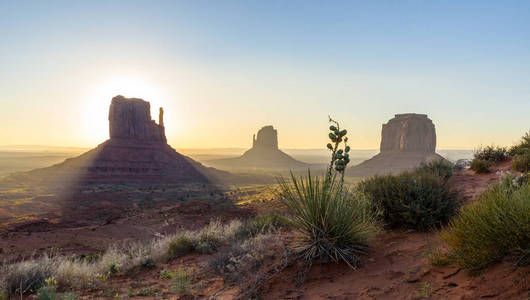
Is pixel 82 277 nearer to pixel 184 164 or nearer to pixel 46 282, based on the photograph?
pixel 46 282

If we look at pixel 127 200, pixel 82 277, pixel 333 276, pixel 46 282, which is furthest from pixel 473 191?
pixel 127 200

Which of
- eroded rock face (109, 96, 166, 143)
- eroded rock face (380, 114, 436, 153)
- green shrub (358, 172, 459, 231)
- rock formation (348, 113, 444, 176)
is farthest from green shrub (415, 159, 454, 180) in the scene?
eroded rock face (380, 114, 436, 153)

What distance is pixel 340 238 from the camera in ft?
14.2

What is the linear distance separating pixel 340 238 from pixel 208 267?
297 centimetres

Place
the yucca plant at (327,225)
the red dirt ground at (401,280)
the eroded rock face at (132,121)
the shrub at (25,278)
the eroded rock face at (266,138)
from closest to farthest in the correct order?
the red dirt ground at (401,280) < the yucca plant at (327,225) < the shrub at (25,278) < the eroded rock face at (132,121) < the eroded rock face at (266,138)

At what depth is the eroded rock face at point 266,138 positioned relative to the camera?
137 meters

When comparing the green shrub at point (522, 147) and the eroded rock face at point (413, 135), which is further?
the eroded rock face at point (413, 135)

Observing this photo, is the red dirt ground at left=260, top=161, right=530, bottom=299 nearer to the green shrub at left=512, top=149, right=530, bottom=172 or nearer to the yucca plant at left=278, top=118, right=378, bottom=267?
the yucca plant at left=278, top=118, right=378, bottom=267

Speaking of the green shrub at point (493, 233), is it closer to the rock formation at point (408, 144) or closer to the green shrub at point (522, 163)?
the green shrub at point (522, 163)

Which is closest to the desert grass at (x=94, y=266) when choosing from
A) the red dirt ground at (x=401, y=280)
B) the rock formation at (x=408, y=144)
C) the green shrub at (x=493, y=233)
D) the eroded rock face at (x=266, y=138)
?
the red dirt ground at (x=401, y=280)

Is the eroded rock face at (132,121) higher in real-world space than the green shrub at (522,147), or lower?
higher

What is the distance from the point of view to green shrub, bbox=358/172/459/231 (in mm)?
5426

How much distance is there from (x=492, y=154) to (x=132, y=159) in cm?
6671

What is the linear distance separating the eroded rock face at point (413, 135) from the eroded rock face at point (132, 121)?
74006 mm
